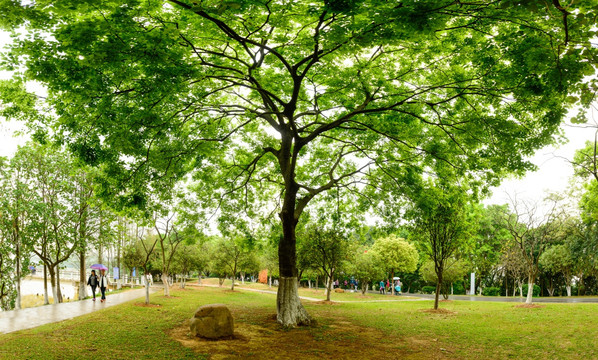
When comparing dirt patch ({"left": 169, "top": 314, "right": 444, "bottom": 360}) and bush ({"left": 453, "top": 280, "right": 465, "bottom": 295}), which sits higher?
dirt patch ({"left": 169, "top": 314, "right": 444, "bottom": 360})

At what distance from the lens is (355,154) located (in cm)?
1786

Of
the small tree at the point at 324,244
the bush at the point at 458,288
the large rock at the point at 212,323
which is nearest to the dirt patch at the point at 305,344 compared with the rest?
the large rock at the point at 212,323

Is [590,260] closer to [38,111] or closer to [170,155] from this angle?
[170,155]

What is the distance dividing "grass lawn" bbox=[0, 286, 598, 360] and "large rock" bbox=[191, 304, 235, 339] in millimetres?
287

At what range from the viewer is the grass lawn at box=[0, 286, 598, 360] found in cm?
977

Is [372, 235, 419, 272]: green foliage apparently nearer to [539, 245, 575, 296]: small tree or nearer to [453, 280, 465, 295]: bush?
[539, 245, 575, 296]: small tree

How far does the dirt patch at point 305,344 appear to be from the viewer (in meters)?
10.1

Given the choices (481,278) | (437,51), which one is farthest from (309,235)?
(481,278)

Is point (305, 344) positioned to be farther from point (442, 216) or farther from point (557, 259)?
point (557, 259)

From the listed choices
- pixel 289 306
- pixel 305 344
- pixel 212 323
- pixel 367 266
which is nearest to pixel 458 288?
pixel 367 266

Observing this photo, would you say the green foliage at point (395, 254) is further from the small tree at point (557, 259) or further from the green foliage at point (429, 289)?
the green foliage at point (429, 289)

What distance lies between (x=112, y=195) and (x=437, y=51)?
10273mm

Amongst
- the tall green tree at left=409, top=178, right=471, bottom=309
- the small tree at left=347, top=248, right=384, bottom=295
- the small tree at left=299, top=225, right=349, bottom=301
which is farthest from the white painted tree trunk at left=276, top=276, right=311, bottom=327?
the small tree at left=347, top=248, right=384, bottom=295

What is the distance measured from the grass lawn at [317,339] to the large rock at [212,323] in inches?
11.3
